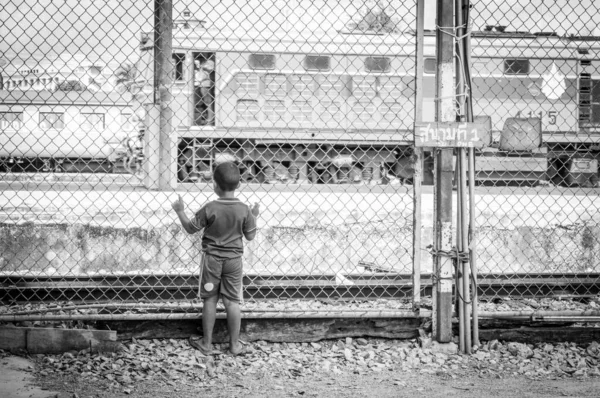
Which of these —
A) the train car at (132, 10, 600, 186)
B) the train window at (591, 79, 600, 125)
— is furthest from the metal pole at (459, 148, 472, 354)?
the train window at (591, 79, 600, 125)

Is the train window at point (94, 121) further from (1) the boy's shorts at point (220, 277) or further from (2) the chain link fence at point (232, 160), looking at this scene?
(1) the boy's shorts at point (220, 277)

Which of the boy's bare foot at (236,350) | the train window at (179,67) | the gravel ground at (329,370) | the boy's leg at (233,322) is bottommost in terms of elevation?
the gravel ground at (329,370)

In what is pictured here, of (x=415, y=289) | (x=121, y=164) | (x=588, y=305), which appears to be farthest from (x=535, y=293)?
(x=121, y=164)

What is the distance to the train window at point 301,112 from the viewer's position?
13.8 meters

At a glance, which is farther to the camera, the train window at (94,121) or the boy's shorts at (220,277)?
the train window at (94,121)

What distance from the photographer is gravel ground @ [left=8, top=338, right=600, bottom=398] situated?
3.76m

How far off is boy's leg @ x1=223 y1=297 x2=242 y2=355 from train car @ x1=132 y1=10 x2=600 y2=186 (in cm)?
895

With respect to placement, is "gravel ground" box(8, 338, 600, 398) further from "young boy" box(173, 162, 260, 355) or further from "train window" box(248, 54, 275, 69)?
"train window" box(248, 54, 275, 69)

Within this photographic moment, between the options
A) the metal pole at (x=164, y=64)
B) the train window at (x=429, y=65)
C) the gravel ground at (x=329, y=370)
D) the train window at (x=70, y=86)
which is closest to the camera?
the gravel ground at (x=329, y=370)

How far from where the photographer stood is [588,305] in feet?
18.4

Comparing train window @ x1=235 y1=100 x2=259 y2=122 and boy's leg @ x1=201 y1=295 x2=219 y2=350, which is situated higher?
train window @ x1=235 y1=100 x2=259 y2=122

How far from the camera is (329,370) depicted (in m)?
4.14

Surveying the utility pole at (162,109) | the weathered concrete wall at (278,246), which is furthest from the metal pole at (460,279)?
the utility pole at (162,109)

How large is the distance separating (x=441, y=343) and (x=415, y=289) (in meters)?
0.40
